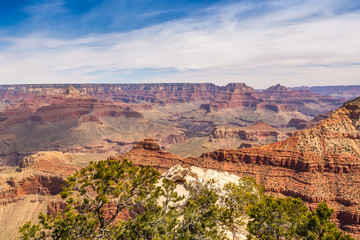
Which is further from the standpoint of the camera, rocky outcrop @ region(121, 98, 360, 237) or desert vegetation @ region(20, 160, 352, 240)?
rocky outcrop @ region(121, 98, 360, 237)

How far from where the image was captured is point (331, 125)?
8544 cm

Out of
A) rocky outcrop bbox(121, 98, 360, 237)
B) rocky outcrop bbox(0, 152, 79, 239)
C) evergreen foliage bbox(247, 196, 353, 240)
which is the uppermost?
evergreen foliage bbox(247, 196, 353, 240)

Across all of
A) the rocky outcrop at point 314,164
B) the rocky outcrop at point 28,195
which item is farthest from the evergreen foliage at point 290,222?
the rocky outcrop at point 28,195

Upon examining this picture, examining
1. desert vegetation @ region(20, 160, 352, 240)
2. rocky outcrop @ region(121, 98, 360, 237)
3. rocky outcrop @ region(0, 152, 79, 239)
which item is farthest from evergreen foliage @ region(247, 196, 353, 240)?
rocky outcrop @ region(0, 152, 79, 239)

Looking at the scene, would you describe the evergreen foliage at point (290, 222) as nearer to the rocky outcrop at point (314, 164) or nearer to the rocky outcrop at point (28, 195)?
the rocky outcrop at point (314, 164)

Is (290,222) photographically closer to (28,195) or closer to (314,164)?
(314,164)

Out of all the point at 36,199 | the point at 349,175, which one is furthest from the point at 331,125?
the point at 36,199

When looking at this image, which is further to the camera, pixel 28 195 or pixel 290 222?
pixel 28 195

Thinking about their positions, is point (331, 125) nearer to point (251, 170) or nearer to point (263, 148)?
point (263, 148)

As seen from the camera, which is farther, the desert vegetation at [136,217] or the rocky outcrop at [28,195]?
the rocky outcrop at [28,195]

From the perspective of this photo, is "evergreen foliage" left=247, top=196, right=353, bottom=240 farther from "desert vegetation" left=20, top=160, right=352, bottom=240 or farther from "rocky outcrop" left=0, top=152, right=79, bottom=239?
"rocky outcrop" left=0, top=152, right=79, bottom=239

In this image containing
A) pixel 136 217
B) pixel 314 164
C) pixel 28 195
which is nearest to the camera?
pixel 136 217

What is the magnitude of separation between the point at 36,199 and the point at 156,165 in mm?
49159

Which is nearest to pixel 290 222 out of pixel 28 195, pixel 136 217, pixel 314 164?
pixel 136 217
